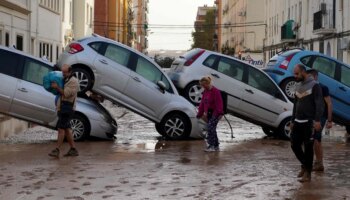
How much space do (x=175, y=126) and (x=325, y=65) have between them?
4.87 meters

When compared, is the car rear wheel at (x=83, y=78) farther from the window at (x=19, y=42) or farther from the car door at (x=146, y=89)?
the window at (x=19, y=42)

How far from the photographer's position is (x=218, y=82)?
55.5ft

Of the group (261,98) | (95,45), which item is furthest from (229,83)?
(95,45)

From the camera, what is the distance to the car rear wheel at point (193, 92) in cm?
1733

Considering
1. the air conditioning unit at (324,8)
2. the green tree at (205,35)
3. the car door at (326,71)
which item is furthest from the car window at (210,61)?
the green tree at (205,35)

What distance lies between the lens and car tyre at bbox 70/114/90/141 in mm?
15297

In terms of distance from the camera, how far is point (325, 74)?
18453mm

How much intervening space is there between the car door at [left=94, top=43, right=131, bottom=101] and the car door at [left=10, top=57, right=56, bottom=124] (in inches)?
47.8

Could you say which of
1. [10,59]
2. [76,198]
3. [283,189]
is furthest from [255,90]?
[76,198]

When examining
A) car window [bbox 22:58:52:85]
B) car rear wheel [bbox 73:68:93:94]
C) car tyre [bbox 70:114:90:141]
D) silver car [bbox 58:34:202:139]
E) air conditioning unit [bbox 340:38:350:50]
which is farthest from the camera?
air conditioning unit [bbox 340:38:350:50]

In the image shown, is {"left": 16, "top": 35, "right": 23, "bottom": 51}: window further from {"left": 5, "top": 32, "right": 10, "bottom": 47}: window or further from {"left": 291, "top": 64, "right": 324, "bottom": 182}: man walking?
{"left": 291, "top": 64, "right": 324, "bottom": 182}: man walking

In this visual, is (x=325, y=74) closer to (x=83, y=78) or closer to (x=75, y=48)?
(x=83, y=78)

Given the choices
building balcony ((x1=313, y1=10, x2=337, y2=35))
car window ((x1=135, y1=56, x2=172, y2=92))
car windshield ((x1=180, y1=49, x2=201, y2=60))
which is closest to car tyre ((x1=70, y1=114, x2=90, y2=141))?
car window ((x1=135, y1=56, x2=172, y2=92))

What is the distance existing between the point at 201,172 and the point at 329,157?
3.56 metres
